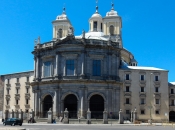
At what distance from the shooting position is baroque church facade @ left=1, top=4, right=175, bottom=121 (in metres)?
62.3

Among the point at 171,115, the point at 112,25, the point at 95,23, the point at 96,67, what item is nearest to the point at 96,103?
the point at 96,67

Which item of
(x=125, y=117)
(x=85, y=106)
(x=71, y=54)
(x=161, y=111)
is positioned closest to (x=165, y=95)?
(x=161, y=111)

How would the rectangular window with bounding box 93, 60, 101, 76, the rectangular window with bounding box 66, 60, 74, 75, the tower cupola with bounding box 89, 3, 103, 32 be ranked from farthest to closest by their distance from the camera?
the tower cupola with bounding box 89, 3, 103, 32
the rectangular window with bounding box 93, 60, 101, 76
the rectangular window with bounding box 66, 60, 74, 75

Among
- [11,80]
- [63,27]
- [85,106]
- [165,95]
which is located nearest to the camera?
[85,106]

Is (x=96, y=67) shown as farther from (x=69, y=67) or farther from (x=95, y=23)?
(x=95, y=23)

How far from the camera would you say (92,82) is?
62.1 metres

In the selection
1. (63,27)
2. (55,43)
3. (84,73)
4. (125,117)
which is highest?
(63,27)

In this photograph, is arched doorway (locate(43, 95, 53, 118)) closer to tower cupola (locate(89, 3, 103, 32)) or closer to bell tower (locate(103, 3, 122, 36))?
tower cupola (locate(89, 3, 103, 32))

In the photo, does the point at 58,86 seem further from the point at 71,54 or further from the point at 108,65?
the point at 108,65

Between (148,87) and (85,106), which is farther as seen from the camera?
(148,87)

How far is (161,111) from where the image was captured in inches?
2542

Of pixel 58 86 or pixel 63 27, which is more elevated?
pixel 63 27

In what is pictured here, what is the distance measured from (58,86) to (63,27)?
3340cm

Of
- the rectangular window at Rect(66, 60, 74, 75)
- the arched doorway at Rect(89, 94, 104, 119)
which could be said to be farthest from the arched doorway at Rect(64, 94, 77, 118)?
the rectangular window at Rect(66, 60, 74, 75)
